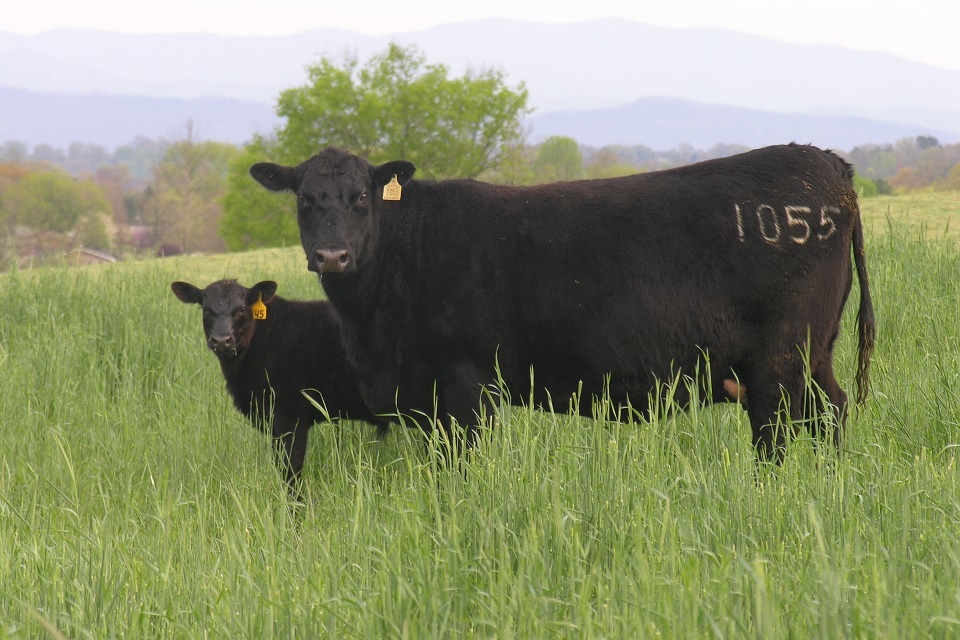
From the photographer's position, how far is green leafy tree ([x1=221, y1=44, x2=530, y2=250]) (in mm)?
50500

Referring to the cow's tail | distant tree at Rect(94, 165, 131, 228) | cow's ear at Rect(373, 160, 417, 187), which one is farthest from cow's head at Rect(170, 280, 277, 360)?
distant tree at Rect(94, 165, 131, 228)

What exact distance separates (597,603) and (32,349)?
692cm

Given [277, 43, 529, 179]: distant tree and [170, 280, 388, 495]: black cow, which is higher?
[277, 43, 529, 179]: distant tree

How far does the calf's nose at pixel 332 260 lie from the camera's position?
17.0 ft

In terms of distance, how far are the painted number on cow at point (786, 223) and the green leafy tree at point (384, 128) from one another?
147ft

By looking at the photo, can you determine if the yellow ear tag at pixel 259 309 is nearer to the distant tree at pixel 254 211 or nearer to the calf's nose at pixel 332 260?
the calf's nose at pixel 332 260

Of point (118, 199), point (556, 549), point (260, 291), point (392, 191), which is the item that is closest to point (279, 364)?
point (260, 291)

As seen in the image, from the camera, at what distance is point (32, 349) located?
845 centimetres

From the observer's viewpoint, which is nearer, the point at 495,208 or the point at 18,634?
the point at 18,634

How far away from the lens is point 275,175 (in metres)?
5.89

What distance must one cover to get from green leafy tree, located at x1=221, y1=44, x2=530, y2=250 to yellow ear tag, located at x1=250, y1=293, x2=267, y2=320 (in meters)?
43.6

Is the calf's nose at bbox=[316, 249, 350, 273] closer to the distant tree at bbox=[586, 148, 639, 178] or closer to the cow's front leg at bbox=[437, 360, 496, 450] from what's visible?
the cow's front leg at bbox=[437, 360, 496, 450]

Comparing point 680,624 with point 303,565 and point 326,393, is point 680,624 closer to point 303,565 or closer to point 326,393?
point 303,565

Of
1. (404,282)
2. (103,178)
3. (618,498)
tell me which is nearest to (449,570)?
(618,498)
